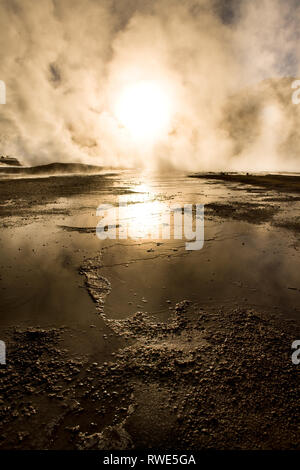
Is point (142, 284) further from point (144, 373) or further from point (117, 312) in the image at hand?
point (144, 373)

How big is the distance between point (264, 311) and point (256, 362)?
1.11m

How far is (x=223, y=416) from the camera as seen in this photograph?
2004 mm

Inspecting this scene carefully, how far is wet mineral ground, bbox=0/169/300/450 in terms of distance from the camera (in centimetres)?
193

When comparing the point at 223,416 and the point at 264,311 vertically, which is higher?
the point at 264,311
